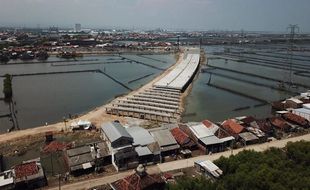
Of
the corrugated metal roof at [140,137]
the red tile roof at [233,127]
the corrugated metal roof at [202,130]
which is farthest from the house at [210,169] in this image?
the red tile roof at [233,127]

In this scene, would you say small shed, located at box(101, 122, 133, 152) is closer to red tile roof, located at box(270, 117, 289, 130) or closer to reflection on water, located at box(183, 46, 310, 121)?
reflection on water, located at box(183, 46, 310, 121)

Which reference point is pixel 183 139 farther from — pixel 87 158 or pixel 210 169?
pixel 87 158

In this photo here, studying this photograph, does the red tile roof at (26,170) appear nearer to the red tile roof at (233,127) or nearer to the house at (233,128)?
the house at (233,128)

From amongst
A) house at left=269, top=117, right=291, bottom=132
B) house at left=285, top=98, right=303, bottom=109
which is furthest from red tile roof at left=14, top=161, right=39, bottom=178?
house at left=285, top=98, right=303, bottom=109

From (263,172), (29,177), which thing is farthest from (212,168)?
(29,177)

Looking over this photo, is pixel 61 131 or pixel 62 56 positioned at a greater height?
pixel 62 56

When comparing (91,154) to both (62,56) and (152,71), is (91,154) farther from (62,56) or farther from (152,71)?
(62,56)

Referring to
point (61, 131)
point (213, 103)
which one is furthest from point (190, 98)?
point (61, 131)
